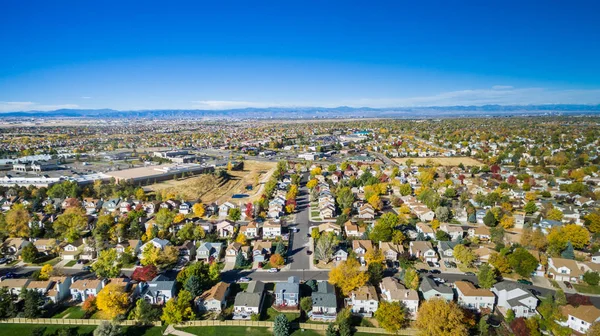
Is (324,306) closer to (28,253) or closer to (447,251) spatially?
(447,251)

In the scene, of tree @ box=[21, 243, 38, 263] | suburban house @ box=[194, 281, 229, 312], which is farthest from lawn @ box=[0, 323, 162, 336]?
tree @ box=[21, 243, 38, 263]

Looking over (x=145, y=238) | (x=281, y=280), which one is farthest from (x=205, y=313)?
(x=145, y=238)

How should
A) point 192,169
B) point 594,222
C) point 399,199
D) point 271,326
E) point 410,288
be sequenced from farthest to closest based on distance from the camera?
point 192,169 → point 399,199 → point 594,222 → point 410,288 → point 271,326

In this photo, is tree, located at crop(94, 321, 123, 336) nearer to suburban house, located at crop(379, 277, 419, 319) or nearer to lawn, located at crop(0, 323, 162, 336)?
lawn, located at crop(0, 323, 162, 336)

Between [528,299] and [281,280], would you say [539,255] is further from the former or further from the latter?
[281,280]

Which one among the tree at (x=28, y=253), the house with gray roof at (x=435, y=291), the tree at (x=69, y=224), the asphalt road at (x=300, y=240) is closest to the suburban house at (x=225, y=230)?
the asphalt road at (x=300, y=240)

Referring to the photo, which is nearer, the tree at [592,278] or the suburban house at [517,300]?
the suburban house at [517,300]

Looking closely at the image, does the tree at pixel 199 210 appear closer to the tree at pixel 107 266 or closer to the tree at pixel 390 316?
the tree at pixel 107 266
